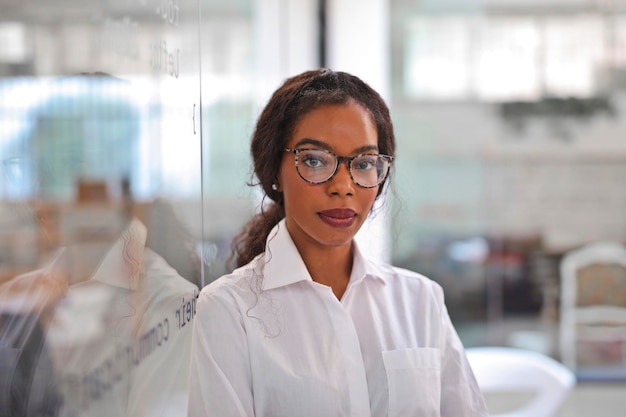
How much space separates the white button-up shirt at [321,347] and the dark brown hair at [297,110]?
12cm

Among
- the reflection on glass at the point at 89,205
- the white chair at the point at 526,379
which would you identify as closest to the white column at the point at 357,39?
the white chair at the point at 526,379

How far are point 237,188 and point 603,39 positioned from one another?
366 cm

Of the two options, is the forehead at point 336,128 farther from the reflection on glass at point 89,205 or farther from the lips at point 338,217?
the reflection on glass at point 89,205

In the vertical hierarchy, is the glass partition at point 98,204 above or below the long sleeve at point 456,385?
above

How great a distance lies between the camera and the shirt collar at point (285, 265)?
4.42 feet

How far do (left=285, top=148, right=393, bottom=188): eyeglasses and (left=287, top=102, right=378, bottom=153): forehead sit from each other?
17 millimetres

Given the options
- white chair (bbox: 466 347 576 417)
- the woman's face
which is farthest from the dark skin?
white chair (bbox: 466 347 576 417)

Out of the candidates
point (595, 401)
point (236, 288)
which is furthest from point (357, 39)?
point (236, 288)

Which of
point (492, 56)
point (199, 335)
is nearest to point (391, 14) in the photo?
point (492, 56)

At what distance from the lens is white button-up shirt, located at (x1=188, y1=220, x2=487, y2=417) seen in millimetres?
1239

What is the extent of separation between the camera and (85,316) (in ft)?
2.79

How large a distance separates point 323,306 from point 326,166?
0.24 meters

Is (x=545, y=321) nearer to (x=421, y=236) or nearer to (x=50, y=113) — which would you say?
(x=421, y=236)

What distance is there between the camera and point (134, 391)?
108cm
